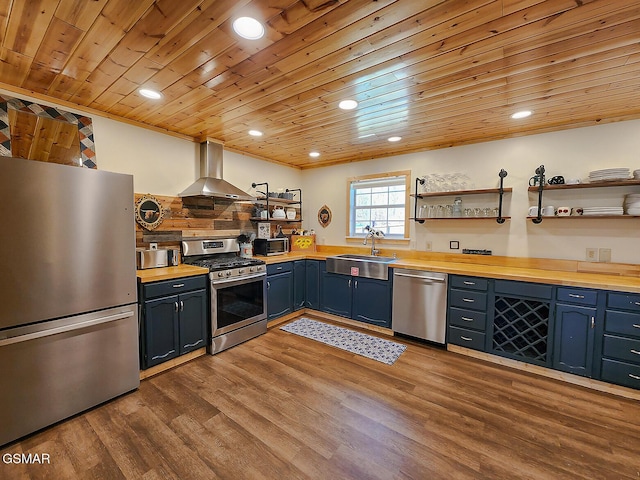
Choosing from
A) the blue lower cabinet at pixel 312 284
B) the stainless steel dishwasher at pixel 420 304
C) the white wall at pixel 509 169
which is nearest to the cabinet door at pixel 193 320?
the white wall at pixel 509 169

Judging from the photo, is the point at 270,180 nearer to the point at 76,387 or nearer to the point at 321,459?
the point at 76,387

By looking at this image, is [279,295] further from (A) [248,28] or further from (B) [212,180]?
Result: (A) [248,28]

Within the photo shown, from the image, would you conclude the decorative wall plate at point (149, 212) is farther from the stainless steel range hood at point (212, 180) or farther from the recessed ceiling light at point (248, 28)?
the recessed ceiling light at point (248, 28)

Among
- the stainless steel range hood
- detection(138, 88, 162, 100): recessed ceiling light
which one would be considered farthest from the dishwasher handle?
detection(138, 88, 162, 100): recessed ceiling light

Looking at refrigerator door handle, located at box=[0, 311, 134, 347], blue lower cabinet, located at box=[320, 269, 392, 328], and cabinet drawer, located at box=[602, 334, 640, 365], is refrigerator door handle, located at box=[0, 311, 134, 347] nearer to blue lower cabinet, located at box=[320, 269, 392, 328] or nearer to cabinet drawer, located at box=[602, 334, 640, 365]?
blue lower cabinet, located at box=[320, 269, 392, 328]

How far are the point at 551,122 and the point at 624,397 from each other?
2612 millimetres

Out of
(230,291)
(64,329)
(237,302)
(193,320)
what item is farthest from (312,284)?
(64,329)

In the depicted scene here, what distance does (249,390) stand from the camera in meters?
2.31

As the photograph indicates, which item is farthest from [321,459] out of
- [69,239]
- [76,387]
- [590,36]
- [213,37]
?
[590,36]

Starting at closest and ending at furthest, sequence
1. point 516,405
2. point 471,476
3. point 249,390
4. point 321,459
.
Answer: point 471,476
point 321,459
point 516,405
point 249,390

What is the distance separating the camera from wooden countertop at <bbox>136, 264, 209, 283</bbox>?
2.43m

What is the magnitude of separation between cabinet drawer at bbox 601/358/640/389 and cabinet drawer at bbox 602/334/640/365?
0.16 ft

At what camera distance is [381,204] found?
427cm

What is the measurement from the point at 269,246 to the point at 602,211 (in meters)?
3.73
